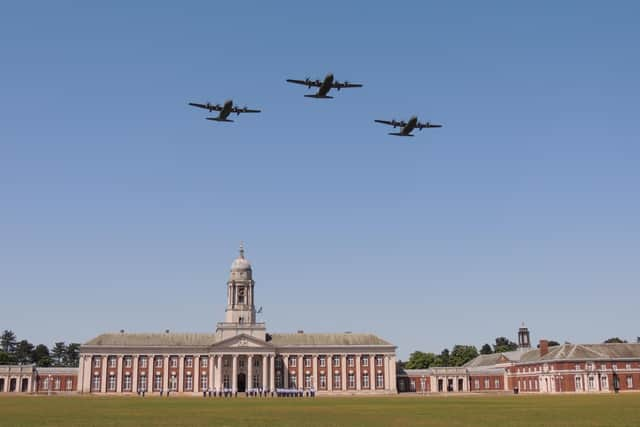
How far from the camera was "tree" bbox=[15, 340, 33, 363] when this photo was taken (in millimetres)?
188625

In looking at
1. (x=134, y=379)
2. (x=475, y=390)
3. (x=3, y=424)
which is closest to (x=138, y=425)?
(x=3, y=424)

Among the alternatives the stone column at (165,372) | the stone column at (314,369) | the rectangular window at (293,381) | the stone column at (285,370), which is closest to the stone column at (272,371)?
the stone column at (285,370)

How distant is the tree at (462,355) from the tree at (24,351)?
10759 centimetres

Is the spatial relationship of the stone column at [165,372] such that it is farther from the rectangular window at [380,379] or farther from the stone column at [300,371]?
the rectangular window at [380,379]

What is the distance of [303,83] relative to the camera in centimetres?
5234

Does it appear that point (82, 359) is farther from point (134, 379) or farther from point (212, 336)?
point (212, 336)

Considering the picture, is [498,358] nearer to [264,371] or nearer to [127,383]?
[264,371]

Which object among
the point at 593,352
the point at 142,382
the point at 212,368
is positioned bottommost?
the point at 142,382

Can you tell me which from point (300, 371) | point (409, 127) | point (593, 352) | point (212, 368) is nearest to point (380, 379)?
point (300, 371)

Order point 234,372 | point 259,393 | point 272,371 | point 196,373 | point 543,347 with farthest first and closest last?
point 272,371 < point 196,373 < point 234,372 < point 543,347 < point 259,393

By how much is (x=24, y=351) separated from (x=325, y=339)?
98296mm

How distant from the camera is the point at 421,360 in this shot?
15262 cm

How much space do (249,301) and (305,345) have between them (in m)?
12.7

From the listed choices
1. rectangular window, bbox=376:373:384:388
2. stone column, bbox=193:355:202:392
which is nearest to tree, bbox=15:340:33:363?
stone column, bbox=193:355:202:392
